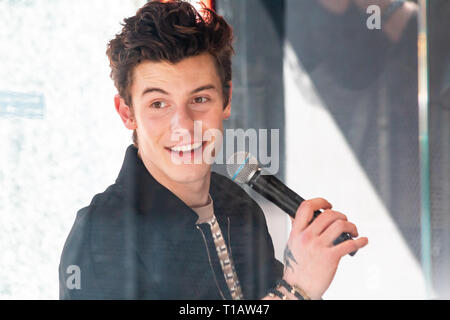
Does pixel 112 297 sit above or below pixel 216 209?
below

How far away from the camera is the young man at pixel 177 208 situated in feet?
4.85

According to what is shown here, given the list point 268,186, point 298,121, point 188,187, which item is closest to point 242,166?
point 268,186

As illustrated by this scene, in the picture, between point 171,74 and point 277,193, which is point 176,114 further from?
point 277,193

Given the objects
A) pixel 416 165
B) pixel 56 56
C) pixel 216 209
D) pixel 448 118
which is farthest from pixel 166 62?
pixel 448 118

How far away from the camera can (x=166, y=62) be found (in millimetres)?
1481

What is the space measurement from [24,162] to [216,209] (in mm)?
684

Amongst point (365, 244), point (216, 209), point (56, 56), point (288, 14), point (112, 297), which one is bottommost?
point (112, 297)

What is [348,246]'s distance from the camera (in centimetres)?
149

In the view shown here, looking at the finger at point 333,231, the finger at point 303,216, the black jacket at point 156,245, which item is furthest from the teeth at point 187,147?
the finger at point 333,231

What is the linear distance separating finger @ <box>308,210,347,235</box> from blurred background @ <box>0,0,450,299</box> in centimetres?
12

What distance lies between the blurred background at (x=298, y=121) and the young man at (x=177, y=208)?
0.20 ft

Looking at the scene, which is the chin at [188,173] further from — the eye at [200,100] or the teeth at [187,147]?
the eye at [200,100]

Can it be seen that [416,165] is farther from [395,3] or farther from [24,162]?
[24,162]

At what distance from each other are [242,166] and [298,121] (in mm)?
322
